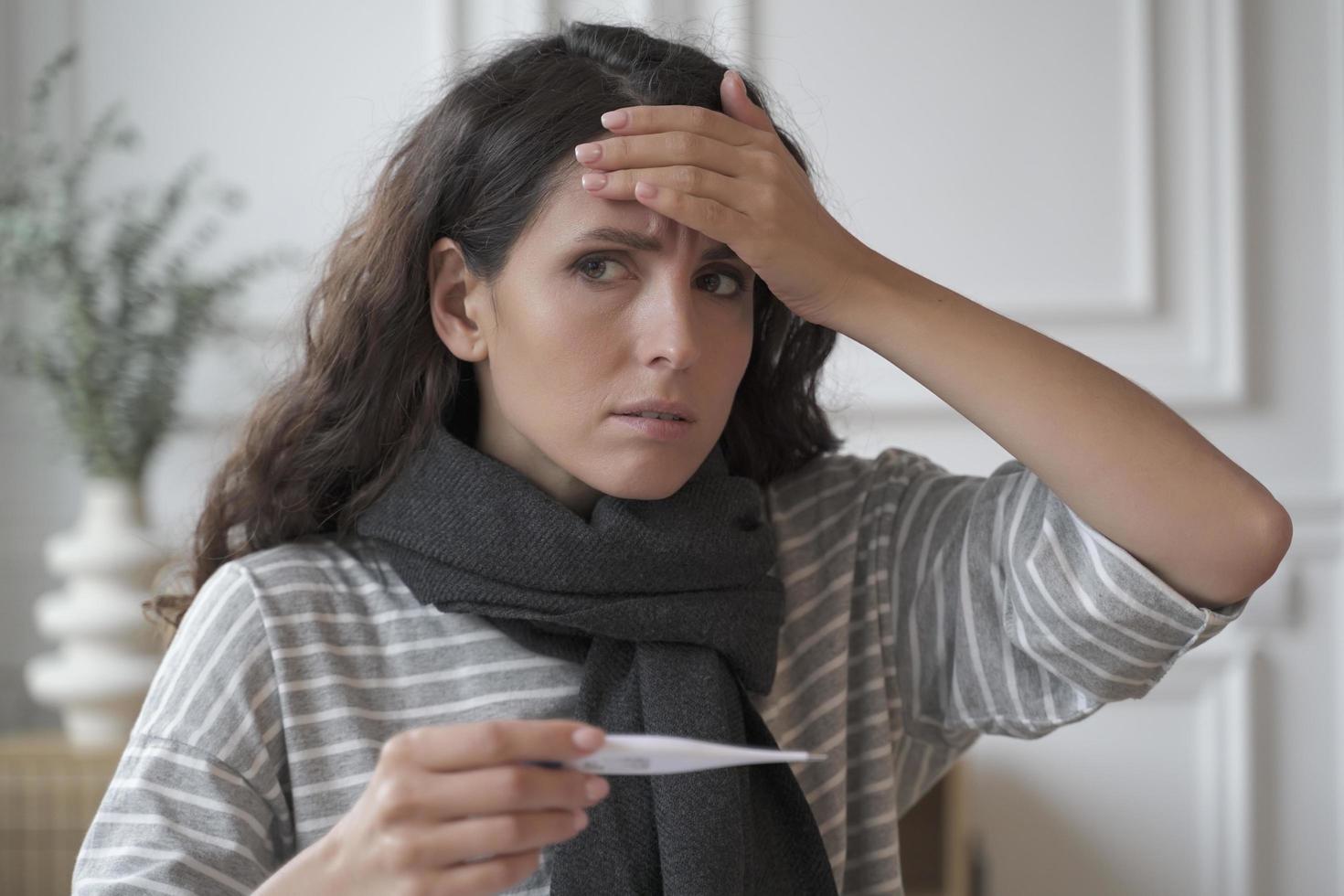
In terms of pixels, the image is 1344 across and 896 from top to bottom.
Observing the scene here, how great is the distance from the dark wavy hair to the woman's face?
0.05 metres

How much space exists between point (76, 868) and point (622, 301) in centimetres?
58

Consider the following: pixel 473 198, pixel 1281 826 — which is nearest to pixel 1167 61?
pixel 1281 826

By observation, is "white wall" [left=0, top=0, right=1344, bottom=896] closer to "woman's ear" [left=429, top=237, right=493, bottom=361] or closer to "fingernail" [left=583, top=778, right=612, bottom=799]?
"woman's ear" [left=429, top=237, right=493, bottom=361]

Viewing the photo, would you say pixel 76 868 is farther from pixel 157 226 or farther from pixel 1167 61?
pixel 1167 61

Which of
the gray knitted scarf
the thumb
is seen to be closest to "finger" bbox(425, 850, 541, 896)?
the gray knitted scarf

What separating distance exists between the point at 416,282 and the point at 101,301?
3.50 feet

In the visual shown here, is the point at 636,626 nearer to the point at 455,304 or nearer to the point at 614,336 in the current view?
the point at 614,336

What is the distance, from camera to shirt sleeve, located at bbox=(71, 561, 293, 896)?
0.90 meters

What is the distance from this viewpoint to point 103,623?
1781 millimetres

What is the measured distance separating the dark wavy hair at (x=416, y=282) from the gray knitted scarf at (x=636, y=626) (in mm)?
75

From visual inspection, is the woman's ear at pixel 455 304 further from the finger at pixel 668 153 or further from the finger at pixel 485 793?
the finger at pixel 485 793

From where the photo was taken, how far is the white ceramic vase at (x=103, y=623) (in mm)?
1784

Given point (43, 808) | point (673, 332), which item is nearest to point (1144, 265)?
point (673, 332)

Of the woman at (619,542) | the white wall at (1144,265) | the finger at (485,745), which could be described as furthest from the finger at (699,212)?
the white wall at (1144,265)
